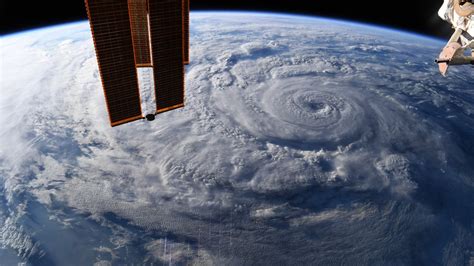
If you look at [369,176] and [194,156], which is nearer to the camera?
[369,176]

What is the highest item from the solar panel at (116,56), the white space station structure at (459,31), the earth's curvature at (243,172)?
the white space station structure at (459,31)

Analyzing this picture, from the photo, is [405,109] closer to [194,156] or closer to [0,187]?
[194,156]

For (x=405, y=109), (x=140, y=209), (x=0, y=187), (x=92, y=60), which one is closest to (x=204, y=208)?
(x=140, y=209)

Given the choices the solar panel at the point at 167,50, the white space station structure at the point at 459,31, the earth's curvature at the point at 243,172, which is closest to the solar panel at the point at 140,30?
the solar panel at the point at 167,50

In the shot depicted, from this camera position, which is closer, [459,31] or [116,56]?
[459,31]

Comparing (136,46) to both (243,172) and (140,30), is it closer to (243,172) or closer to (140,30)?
(140,30)

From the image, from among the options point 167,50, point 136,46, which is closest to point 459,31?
point 167,50

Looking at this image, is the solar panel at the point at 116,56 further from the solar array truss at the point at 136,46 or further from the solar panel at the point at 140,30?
the solar panel at the point at 140,30
